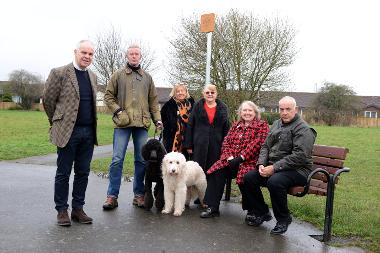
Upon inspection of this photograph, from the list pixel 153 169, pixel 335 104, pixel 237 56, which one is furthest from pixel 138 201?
pixel 335 104

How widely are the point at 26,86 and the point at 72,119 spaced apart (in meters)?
72.6

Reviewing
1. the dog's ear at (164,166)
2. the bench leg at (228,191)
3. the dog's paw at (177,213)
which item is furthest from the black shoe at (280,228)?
the bench leg at (228,191)

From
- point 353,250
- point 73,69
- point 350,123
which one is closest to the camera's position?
point 353,250

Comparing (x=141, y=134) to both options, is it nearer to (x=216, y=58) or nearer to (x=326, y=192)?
(x=326, y=192)

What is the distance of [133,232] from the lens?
5445 mm

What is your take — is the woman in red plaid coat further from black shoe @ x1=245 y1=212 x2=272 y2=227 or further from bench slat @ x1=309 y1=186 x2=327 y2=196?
bench slat @ x1=309 y1=186 x2=327 y2=196

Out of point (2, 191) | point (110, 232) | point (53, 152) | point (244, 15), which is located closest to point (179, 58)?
point (244, 15)

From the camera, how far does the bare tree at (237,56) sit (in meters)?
23.4

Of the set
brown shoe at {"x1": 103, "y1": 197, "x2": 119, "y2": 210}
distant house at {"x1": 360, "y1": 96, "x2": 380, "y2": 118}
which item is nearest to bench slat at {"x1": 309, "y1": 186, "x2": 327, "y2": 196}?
brown shoe at {"x1": 103, "y1": 197, "x2": 119, "y2": 210}

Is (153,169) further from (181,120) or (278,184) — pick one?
(278,184)

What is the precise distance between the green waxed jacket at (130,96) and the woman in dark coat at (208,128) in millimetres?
766

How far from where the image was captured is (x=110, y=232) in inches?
212

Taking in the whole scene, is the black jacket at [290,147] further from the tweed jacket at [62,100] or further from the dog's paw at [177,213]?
the tweed jacket at [62,100]

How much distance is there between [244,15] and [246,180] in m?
19.6
